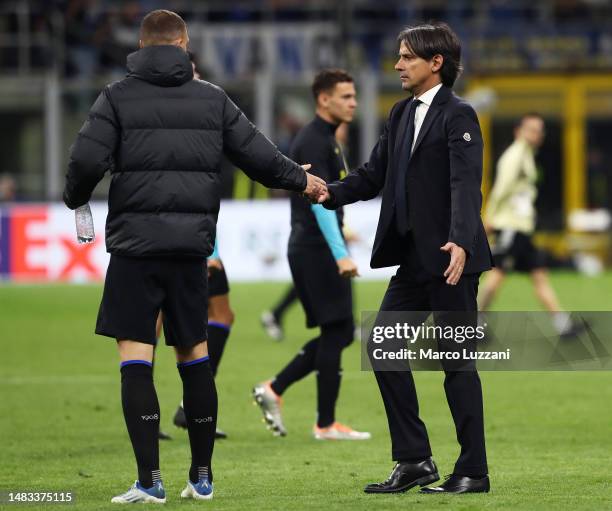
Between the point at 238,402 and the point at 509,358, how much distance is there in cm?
412

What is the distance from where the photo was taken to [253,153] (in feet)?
22.1

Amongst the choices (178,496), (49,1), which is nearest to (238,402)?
(178,496)

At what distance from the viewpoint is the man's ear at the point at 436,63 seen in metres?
6.80

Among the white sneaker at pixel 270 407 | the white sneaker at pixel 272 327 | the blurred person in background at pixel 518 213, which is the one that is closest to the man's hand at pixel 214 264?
the white sneaker at pixel 270 407

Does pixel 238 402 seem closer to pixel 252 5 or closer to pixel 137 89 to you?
pixel 137 89

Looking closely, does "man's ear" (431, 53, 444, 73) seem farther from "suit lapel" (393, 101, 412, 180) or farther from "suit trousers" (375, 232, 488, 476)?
"suit trousers" (375, 232, 488, 476)

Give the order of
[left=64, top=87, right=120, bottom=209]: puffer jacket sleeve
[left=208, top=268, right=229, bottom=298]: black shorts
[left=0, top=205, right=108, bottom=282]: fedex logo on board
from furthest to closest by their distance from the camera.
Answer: [left=0, top=205, right=108, bottom=282]: fedex logo on board < [left=208, top=268, right=229, bottom=298]: black shorts < [left=64, top=87, right=120, bottom=209]: puffer jacket sleeve

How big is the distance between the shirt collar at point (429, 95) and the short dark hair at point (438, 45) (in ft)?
0.16

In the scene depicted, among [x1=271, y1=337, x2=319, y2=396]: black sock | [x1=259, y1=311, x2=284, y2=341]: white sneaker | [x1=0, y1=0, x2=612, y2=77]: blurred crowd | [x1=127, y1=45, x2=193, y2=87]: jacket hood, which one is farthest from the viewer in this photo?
[x1=0, y1=0, x2=612, y2=77]: blurred crowd

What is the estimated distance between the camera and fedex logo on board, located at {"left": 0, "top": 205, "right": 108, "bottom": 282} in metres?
23.8

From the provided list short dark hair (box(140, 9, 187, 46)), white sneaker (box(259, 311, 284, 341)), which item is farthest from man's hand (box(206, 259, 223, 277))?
white sneaker (box(259, 311, 284, 341))

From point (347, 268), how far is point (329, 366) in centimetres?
70

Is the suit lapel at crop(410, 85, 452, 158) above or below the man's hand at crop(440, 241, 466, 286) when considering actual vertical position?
above

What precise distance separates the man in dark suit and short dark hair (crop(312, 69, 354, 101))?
8.70ft
